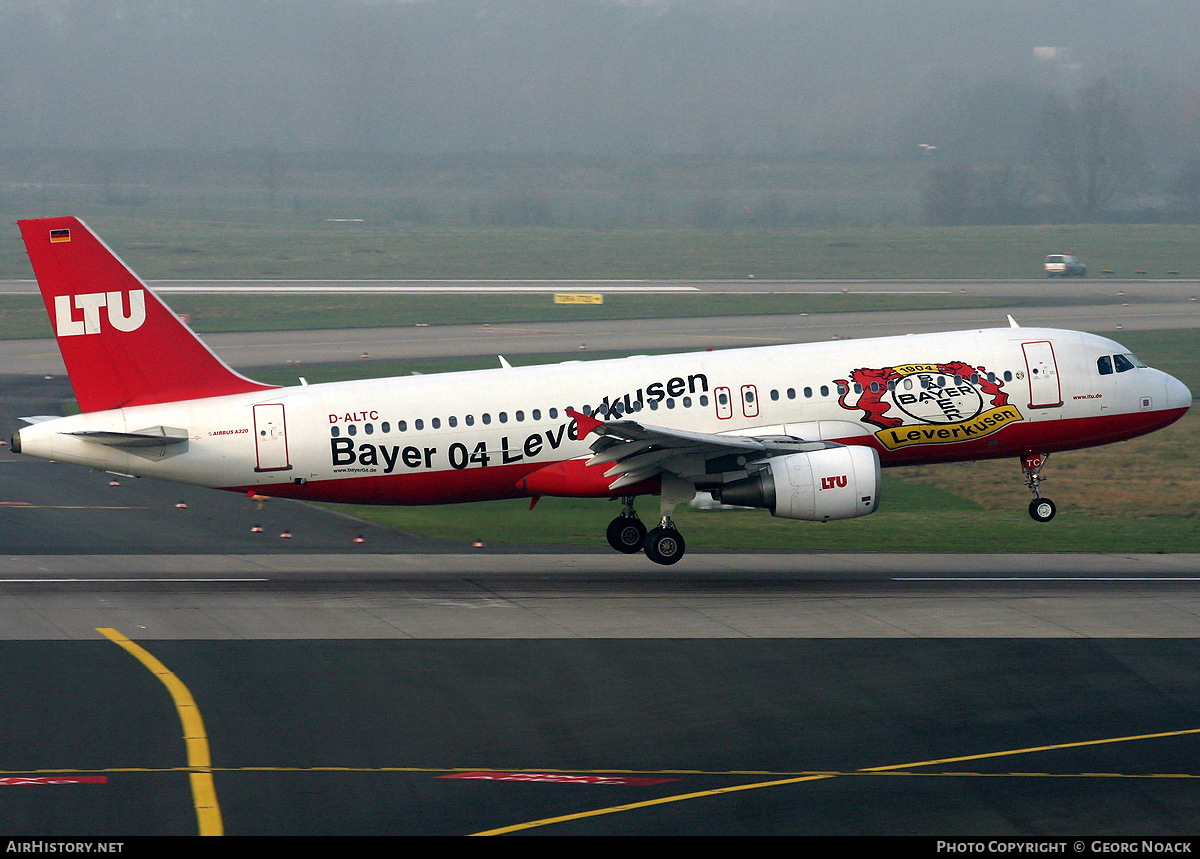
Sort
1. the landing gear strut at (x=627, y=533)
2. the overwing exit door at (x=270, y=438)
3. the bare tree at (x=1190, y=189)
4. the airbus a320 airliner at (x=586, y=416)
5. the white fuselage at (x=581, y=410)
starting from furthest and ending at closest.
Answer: the bare tree at (x=1190, y=189) → the landing gear strut at (x=627, y=533) → the white fuselage at (x=581, y=410) → the overwing exit door at (x=270, y=438) → the airbus a320 airliner at (x=586, y=416)

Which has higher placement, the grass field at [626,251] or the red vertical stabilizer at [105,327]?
the grass field at [626,251]

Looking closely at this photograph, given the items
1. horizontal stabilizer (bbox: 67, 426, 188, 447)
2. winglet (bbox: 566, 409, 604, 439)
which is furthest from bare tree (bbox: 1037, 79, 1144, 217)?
horizontal stabilizer (bbox: 67, 426, 188, 447)

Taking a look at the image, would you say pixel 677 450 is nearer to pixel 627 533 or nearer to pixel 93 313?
pixel 627 533

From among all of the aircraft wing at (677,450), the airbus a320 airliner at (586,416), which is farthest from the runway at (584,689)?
the aircraft wing at (677,450)

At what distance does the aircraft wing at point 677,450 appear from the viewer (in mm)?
32281

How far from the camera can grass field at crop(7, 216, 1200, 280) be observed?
389 feet

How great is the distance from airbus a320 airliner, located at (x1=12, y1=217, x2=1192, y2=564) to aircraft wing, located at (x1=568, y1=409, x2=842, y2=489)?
2.5 inches

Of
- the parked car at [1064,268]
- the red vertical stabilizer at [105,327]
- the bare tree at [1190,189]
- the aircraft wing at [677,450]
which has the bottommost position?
the aircraft wing at [677,450]

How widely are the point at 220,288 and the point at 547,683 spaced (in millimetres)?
87515

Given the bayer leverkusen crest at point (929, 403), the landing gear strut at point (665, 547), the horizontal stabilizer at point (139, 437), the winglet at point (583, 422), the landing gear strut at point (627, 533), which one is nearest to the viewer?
the horizontal stabilizer at point (139, 437)

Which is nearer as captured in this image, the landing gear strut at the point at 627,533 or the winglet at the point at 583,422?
the winglet at the point at 583,422

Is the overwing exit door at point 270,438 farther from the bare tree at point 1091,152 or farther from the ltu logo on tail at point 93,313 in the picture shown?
the bare tree at point 1091,152

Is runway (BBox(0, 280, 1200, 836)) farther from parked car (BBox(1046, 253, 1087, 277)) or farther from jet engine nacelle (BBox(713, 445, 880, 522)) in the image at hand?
parked car (BBox(1046, 253, 1087, 277))

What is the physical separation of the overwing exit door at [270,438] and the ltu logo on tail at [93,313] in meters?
3.68
